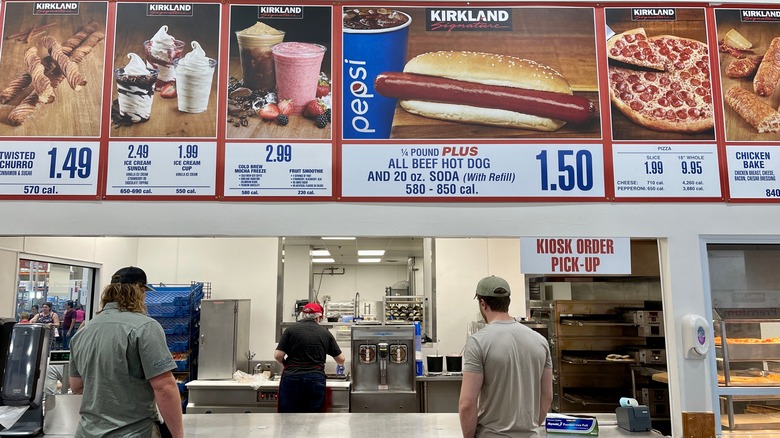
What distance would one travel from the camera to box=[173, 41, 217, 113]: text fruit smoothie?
3252 mm

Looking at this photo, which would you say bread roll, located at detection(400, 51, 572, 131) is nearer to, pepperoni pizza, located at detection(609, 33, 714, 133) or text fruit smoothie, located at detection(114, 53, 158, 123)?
pepperoni pizza, located at detection(609, 33, 714, 133)

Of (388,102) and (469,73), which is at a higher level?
(469,73)

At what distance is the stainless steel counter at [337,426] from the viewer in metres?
3.06

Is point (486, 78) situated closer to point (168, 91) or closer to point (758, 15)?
point (758, 15)

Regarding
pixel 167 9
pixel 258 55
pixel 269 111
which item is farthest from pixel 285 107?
pixel 167 9

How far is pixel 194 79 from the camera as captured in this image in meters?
3.27

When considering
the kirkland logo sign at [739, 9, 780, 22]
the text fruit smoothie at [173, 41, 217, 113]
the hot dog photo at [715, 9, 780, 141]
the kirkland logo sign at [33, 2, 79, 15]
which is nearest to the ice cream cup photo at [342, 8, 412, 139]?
the text fruit smoothie at [173, 41, 217, 113]

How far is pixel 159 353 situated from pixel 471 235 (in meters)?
1.76

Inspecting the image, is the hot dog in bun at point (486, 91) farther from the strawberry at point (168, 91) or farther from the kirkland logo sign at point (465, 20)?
the strawberry at point (168, 91)

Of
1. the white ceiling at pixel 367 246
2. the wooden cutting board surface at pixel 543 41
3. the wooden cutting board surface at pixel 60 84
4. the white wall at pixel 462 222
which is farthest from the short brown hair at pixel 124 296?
the white ceiling at pixel 367 246

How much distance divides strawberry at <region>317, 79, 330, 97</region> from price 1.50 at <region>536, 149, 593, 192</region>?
1322 mm

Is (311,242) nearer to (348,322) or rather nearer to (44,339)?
(348,322)

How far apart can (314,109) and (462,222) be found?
3.65 ft

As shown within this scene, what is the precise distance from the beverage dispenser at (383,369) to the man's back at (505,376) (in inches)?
125
